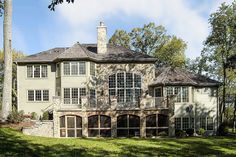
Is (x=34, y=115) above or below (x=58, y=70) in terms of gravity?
below

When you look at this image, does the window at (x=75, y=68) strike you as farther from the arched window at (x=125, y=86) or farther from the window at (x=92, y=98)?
the arched window at (x=125, y=86)

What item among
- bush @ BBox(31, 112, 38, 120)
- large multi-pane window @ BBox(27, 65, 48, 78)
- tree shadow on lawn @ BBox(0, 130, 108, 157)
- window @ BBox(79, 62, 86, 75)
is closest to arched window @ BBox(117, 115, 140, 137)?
window @ BBox(79, 62, 86, 75)

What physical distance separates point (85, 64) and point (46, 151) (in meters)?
19.1

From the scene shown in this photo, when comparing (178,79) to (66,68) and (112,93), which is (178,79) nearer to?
(112,93)

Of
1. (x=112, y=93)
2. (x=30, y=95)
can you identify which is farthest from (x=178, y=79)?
(x=30, y=95)

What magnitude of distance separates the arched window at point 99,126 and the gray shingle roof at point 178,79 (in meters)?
6.55

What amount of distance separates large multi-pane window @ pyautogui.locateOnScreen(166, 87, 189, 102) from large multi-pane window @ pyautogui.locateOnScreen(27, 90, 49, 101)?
12.6 meters

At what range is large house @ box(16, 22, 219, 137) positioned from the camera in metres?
30.8

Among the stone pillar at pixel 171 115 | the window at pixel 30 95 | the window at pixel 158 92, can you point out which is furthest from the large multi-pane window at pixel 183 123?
the window at pixel 30 95

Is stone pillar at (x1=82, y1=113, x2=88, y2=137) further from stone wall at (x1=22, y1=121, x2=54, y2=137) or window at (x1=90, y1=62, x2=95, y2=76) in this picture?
window at (x1=90, y1=62, x2=95, y2=76)

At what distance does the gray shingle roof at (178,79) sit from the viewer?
3303cm

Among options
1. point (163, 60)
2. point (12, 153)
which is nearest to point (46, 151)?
point (12, 153)

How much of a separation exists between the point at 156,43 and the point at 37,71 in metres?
25.6

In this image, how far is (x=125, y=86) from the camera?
34.1 m
